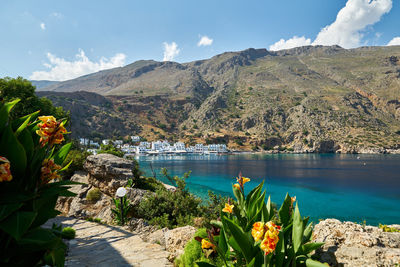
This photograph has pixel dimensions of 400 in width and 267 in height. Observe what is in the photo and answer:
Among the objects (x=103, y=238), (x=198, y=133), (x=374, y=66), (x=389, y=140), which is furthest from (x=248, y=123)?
(x=103, y=238)

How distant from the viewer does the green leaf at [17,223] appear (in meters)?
1.13

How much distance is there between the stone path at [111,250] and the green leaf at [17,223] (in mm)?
3569

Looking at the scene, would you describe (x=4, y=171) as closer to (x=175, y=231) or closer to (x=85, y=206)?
(x=175, y=231)

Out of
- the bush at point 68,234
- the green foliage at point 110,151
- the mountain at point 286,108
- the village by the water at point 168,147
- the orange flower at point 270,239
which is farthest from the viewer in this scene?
the mountain at point 286,108

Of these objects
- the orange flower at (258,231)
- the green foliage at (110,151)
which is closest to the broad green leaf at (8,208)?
the orange flower at (258,231)

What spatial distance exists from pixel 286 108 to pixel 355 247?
98.8 m

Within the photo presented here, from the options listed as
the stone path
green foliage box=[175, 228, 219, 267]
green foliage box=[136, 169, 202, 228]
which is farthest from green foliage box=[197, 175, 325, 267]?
green foliage box=[136, 169, 202, 228]

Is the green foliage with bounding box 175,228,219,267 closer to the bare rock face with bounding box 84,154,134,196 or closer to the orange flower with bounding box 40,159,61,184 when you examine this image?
the orange flower with bounding box 40,159,61,184

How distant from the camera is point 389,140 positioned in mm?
75312

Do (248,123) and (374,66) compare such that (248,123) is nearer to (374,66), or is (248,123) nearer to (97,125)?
(97,125)

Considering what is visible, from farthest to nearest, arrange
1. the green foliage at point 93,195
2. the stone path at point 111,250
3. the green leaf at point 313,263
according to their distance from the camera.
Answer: the green foliage at point 93,195
the stone path at point 111,250
the green leaf at point 313,263

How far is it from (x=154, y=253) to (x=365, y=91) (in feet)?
396

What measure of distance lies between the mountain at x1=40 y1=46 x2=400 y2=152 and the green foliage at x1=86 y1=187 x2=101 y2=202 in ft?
261

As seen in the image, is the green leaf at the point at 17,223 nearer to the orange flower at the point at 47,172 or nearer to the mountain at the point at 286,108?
the orange flower at the point at 47,172
